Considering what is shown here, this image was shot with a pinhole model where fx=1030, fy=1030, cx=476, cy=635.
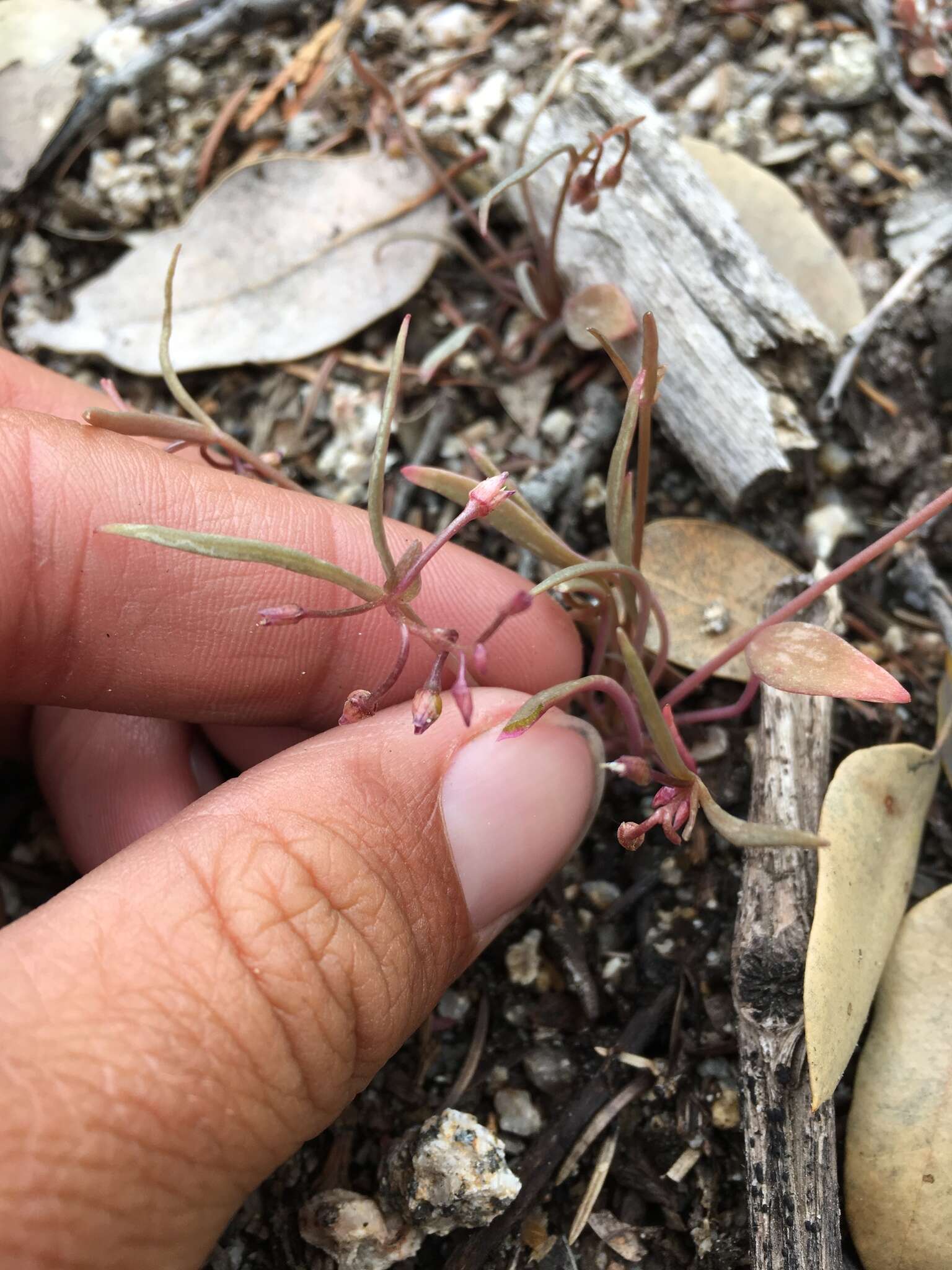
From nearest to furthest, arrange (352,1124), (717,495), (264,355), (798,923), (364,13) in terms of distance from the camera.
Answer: (798,923)
(352,1124)
(717,495)
(264,355)
(364,13)

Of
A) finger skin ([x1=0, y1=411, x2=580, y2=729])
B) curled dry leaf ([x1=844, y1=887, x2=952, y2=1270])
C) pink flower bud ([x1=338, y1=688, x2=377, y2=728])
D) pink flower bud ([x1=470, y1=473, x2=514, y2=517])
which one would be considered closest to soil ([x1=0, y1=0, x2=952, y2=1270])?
curled dry leaf ([x1=844, y1=887, x2=952, y2=1270])

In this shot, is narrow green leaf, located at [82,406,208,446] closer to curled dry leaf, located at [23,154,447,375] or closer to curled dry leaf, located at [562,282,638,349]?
curled dry leaf, located at [23,154,447,375]

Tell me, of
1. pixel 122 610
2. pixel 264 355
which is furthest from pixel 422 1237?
pixel 264 355

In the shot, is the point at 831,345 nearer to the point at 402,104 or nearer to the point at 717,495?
the point at 717,495

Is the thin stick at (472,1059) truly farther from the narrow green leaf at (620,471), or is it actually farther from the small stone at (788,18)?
the small stone at (788,18)

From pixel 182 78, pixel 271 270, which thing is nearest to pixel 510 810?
pixel 271 270
